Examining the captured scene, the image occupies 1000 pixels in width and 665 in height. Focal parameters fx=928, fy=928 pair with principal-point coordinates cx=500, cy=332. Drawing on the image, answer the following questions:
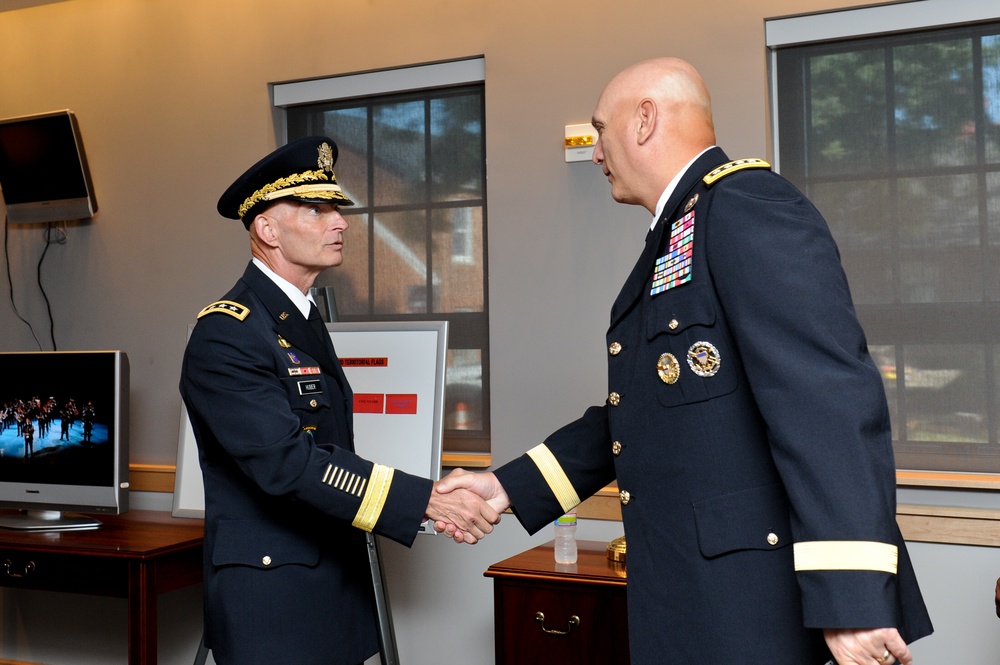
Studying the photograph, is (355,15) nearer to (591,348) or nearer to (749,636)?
(591,348)

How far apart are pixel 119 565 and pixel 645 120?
2243 millimetres

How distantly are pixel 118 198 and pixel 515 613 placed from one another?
239 cm

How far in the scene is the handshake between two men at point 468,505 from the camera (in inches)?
81.2

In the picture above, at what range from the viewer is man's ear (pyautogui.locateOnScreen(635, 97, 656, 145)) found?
1585 mm

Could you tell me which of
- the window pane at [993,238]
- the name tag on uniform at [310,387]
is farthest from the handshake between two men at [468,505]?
the window pane at [993,238]

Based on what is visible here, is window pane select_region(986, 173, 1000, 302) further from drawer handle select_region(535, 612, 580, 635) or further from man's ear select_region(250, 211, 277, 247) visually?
man's ear select_region(250, 211, 277, 247)

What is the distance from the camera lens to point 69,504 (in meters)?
3.30

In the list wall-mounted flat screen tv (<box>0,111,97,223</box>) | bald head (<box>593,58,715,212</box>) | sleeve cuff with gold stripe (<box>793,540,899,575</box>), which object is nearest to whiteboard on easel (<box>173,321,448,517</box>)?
bald head (<box>593,58,715,212</box>)

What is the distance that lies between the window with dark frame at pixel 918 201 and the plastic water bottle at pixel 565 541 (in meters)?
1.02

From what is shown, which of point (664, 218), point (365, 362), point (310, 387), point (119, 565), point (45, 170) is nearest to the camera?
point (664, 218)

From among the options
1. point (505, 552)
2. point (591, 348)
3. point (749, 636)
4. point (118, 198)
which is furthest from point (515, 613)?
point (118, 198)

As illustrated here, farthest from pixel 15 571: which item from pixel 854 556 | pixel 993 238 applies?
pixel 993 238

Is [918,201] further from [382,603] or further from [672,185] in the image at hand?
[382,603]

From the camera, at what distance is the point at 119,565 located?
292 cm
